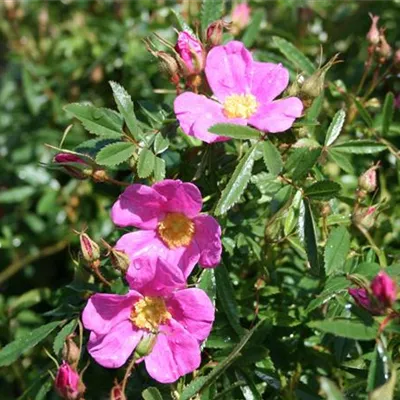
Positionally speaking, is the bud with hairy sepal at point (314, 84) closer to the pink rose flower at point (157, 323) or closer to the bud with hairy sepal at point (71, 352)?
the pink rose flower at point (157, 323)

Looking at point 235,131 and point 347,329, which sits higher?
point 235,131

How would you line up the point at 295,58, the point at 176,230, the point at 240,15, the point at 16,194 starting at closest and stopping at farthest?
the point at 176,230 → the point at 295,58 → the point at 240,15 → the point at 16,194

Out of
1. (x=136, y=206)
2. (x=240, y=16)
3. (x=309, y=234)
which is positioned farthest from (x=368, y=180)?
(x=240, y=16)

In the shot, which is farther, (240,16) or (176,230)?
(240,16)

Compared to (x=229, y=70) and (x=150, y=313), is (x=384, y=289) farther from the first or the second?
(x=229, y=70)

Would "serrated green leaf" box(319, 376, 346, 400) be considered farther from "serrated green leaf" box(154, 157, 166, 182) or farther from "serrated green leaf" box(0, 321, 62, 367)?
"serrated green leaf" box(0, 321, 62, 367)

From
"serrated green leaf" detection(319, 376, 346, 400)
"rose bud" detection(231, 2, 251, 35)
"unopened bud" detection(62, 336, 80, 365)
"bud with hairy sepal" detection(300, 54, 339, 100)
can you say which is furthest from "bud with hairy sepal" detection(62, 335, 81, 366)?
"rose bud" detection(231, 2, 251, 35)
